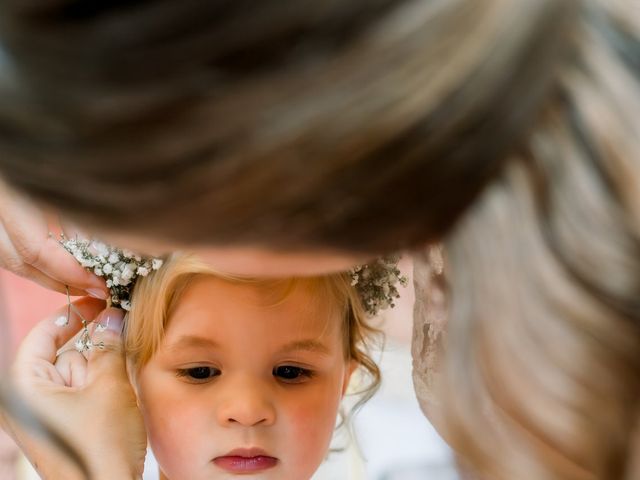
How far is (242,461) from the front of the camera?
5.35 feet

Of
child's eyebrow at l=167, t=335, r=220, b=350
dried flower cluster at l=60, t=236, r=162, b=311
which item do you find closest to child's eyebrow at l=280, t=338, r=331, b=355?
child's eyebrow at l=167, t=335, r=220, b=350

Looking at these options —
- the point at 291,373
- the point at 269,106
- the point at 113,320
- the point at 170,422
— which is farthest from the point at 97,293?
the point at 269,106

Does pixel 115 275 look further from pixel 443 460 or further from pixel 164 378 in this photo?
pixel 443 460

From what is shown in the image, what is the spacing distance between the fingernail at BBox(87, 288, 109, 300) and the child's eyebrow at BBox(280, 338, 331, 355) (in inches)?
14.7

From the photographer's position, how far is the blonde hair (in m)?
1.59

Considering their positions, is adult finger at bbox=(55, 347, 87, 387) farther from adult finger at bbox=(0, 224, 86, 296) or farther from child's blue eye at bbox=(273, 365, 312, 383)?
child's blue eye at bbox=(273, 365, 312, 383)

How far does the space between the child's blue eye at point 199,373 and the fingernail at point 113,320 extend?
18 centimetres

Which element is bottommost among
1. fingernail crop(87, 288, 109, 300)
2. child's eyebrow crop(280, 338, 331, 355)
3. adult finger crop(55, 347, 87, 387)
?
child's eyebrow crop(280, 338, 331, 355)

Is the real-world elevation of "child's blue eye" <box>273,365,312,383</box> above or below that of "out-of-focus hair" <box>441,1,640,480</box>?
above

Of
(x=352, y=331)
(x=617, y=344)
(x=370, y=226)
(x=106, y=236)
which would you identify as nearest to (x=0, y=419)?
(x=352, y=331)

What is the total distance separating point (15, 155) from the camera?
2.42 feet

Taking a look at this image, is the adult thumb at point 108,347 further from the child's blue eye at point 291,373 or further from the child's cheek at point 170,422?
the child's blue eye at point 291,373

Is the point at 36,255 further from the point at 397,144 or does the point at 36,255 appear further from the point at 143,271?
the point at 397,144

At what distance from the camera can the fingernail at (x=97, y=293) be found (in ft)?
5.52
